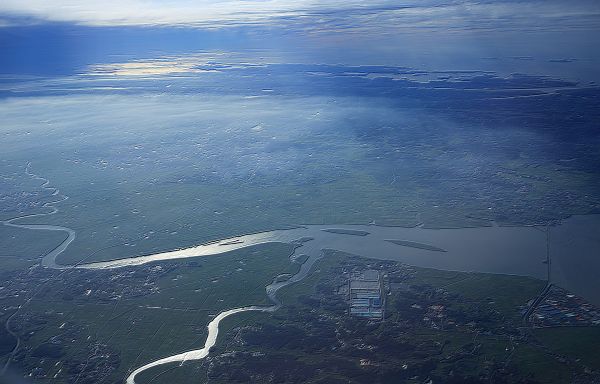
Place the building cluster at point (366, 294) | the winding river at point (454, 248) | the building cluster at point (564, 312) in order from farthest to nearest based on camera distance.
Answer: the winding river at point (454, 248)
the building cluster at point (366, 294)
the building cluster at point (564, 312)

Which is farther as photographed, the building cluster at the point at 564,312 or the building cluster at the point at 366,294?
the building cluster at the point at 366,294

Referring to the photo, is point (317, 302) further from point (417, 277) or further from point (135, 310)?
point (135, 310)

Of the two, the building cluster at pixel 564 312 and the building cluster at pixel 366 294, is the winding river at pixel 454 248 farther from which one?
the building cluster at pixel 366 294

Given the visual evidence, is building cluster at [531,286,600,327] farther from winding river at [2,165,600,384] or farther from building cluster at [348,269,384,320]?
building cluster at [348,269,384,320]

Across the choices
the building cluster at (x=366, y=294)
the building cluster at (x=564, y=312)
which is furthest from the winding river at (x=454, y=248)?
the building cluster at (x=366, y=294)

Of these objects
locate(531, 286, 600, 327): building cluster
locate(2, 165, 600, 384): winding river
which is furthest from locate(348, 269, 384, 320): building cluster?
locate(531, 286, 600, 327): building cluster

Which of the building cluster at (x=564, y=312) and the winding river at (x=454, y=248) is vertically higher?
the winding river at (x=454, y=248)
